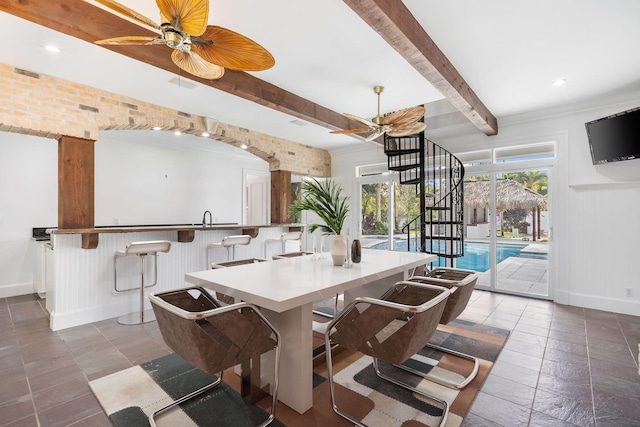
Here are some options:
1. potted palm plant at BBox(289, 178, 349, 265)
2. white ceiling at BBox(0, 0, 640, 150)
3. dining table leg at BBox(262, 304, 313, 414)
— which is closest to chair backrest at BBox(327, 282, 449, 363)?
dining table leg at BBox(262, 304, 313, 414)

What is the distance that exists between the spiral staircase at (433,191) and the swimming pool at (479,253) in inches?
14.9

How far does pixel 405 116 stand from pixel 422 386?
2.53 metres

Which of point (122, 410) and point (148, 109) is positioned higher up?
point (148, 109)

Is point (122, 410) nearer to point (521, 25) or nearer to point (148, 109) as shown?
point (148, 109)

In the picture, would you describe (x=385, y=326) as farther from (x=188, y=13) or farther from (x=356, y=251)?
(x=188, y=13)

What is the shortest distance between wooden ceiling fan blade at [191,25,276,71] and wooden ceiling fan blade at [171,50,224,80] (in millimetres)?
170

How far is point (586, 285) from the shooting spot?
4.18 m

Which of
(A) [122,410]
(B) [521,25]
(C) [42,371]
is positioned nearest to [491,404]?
(A) [122,410]

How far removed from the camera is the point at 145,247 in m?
3.53

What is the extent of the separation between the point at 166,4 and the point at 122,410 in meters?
2.38

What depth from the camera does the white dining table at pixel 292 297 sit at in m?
1.73

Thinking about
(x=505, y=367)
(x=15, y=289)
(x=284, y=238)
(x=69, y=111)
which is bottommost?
(x=505, y=367)

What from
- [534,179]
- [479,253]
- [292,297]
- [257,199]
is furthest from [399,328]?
[257,199]

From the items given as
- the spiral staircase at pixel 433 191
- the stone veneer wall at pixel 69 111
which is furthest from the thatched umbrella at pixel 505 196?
the stone veneer wall at pixel 69 111
